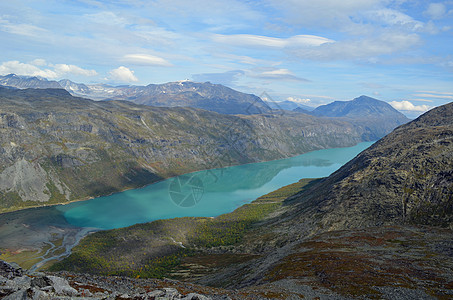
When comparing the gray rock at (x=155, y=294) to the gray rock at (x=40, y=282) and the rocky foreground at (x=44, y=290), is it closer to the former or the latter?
the rocky foreground at (x=44, y=290)

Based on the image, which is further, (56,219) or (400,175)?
(56,219)

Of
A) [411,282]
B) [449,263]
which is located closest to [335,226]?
[449,263]

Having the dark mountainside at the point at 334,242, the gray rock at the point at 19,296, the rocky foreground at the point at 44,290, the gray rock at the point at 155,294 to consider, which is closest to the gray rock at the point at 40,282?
the rocky foreground at the point at 44,290

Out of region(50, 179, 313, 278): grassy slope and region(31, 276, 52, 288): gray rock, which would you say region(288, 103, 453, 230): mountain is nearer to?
region(50, 179, 313, 278): grassy slope

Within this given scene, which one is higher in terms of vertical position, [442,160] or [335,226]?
[442,160]

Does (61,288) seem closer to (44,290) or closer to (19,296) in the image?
(44,290)

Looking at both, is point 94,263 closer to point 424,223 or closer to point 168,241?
point 168,241

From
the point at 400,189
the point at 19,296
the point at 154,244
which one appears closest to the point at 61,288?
the point at 19,296
